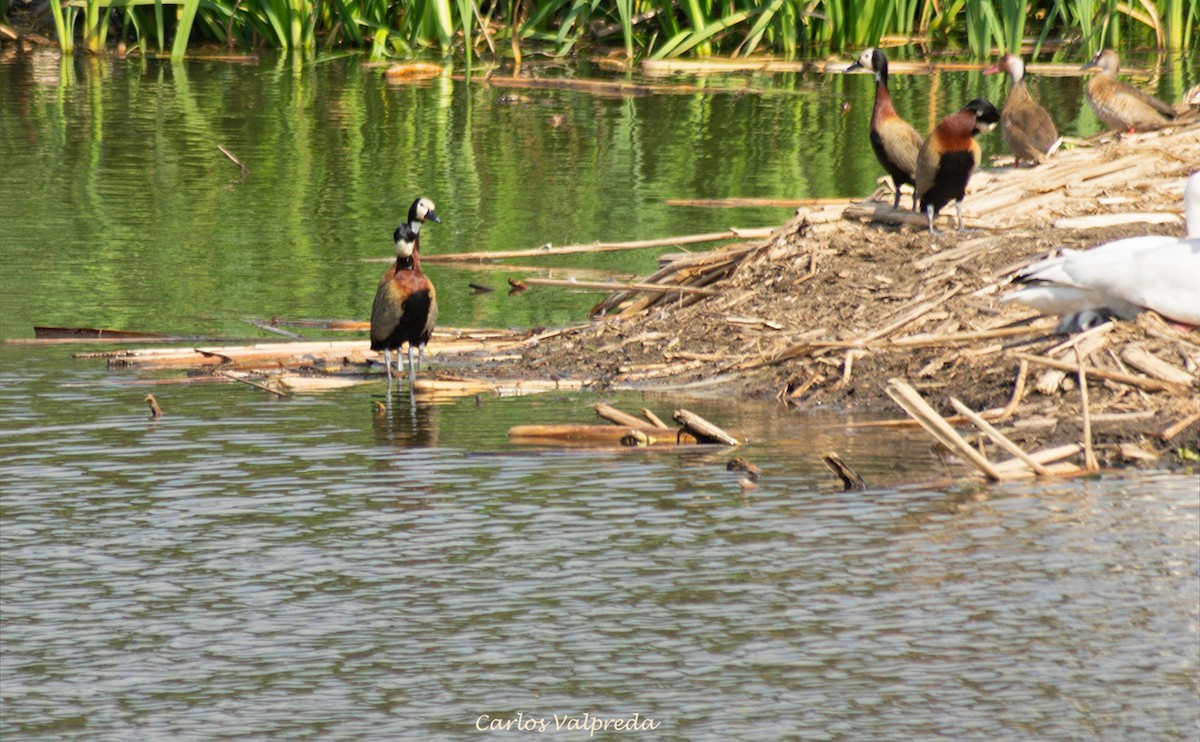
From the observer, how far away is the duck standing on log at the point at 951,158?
10.3m

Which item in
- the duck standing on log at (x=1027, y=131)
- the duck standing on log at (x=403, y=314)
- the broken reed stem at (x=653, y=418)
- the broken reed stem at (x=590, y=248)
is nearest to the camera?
the broken reed stem at (x=653, y=418)

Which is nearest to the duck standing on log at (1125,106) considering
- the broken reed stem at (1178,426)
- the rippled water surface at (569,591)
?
the broken reed stem at (1178,426)

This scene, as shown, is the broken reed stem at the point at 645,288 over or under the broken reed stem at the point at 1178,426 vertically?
over

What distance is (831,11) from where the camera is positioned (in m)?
24.2

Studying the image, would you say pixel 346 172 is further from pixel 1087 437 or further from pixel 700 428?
pixel 1087 437

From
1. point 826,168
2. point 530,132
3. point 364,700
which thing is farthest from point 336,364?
point 530,132

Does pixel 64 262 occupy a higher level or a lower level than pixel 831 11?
lower

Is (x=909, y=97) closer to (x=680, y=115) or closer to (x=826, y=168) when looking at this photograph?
(x=680, y=115)

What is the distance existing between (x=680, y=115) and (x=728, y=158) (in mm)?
3385

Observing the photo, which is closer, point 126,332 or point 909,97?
point 126,332

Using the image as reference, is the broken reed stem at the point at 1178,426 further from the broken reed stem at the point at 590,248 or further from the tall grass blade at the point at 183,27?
the tall grass blade at the point at 183,27

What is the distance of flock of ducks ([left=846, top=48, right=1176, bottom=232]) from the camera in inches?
408

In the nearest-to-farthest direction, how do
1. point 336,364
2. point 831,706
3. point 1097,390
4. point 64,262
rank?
point 831,706 → point 1097,390 → point 336,364 → point 64,262

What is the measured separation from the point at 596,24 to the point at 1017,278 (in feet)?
61.7
